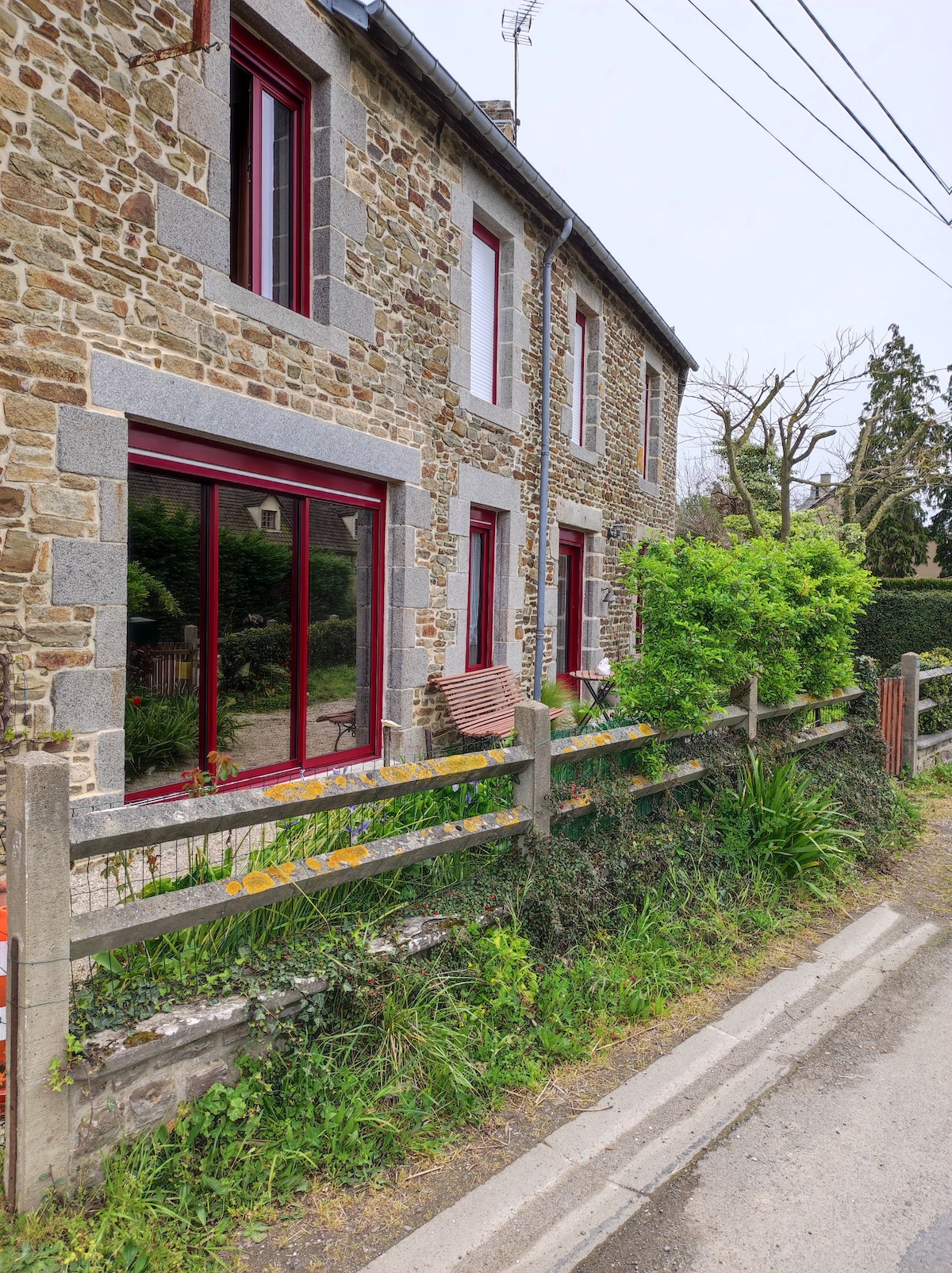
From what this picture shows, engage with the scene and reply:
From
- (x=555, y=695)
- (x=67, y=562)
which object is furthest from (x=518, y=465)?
(x=67, y=562)

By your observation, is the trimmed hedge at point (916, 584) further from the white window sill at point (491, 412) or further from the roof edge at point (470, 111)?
the white window sill at point (491, 412)

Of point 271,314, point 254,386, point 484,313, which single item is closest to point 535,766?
point 254,386

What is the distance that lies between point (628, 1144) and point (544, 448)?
24.5 ft

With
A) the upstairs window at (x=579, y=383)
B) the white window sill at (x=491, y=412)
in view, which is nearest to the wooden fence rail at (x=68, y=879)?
the white window sill at (x=491, y=412)

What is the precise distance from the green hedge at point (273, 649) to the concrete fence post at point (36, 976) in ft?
11.1

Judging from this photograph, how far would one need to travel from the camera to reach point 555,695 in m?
9.01

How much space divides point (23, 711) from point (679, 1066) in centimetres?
351

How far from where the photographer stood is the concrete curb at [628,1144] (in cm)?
235

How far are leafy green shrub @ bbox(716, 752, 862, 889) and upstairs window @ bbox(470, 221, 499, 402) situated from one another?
4857mm

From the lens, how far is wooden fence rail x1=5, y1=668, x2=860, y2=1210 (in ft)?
7.24

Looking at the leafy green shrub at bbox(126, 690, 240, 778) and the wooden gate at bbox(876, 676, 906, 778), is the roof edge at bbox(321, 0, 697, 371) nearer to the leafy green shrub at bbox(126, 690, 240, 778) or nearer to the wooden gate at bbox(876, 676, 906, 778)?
the leafy green shrub at bbox(126, 690, 240, 778)

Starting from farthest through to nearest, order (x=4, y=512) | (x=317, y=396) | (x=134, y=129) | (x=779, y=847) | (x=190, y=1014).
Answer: (x=317, y=396), (x=779, y=847), (x=134, y=129), (x=4, y=512), (x=190, y=1014)

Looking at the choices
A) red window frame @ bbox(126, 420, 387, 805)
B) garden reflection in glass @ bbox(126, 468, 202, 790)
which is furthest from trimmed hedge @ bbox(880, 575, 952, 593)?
garden reflection in glass @ bbox(126, 468, 202, 790)

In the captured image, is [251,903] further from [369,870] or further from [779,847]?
[779,847]
